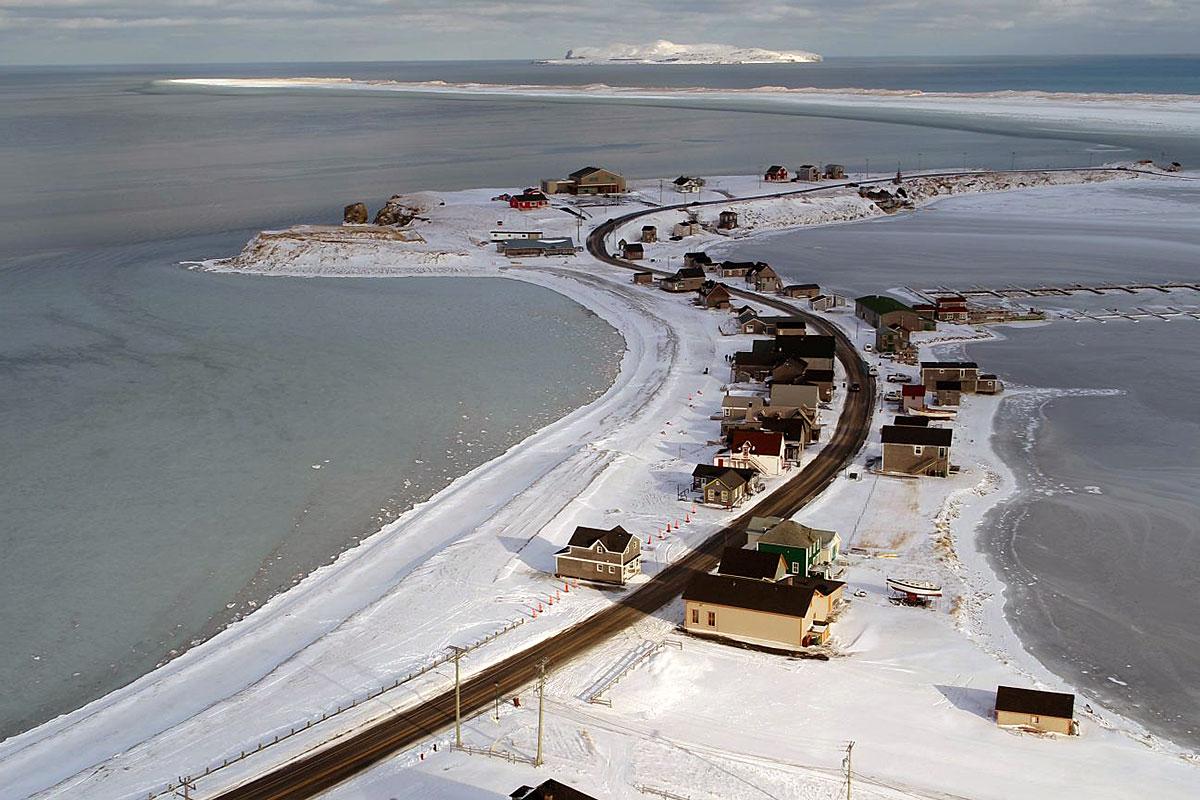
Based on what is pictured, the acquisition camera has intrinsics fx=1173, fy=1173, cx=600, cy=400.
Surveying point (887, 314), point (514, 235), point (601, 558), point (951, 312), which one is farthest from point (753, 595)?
point (514, 235)

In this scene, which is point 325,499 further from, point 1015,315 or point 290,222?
point 290,222

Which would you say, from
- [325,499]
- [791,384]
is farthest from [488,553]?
[791,384]

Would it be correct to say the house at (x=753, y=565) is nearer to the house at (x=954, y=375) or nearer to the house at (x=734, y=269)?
the house at (x=954, y=375)

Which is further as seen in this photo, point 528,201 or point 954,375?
point 528,201

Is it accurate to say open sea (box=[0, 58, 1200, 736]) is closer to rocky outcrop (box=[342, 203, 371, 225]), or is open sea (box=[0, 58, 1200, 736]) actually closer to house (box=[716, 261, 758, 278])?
rocky outcrop (box=[342, 203, 371, 225])

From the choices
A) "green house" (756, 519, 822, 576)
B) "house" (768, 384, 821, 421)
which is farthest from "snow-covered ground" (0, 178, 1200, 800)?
"house" (768, 384, 821, 421)

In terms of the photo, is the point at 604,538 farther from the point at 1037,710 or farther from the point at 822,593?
the point at 1037,710
